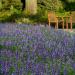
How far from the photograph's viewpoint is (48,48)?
631 cm

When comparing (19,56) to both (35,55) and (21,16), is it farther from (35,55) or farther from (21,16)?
(21,16)

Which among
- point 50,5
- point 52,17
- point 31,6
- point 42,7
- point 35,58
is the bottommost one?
point 42,7

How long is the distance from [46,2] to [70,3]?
2.41m

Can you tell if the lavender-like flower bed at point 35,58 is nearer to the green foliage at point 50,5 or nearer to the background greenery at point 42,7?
the background greenery at point 42,7

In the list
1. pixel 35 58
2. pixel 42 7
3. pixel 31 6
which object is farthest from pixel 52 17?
pixel 35 58

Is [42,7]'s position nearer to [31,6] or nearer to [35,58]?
[31,6]

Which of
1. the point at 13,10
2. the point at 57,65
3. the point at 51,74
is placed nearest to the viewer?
the point at 51,74

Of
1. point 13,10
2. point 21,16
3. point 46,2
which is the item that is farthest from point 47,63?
point 46,2

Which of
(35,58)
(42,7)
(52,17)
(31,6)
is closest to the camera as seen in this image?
(35,58)

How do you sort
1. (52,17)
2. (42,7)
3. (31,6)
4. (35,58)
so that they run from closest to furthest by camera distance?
(35,58), (52,17), (31,6), (42,7)

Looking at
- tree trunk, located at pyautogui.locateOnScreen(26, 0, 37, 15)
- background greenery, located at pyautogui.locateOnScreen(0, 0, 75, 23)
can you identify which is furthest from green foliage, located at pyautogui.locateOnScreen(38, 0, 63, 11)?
tree trunk, located at pyautogui.locateOnScreen(26, 0, 37, 15)

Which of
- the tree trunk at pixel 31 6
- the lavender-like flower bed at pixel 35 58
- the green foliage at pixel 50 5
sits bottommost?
the green foliage at pixel 50 5

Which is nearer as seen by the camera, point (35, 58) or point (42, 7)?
point (35, 58)

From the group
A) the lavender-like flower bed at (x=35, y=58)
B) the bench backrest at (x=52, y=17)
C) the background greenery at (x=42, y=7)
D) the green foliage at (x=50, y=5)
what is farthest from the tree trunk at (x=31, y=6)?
the lavender-like flower bed at (x=35, y=58)
